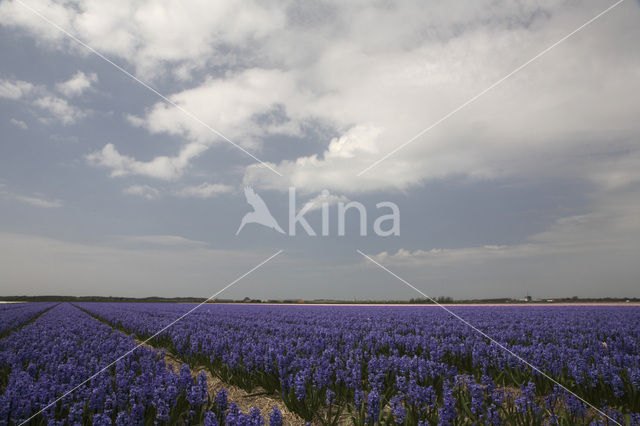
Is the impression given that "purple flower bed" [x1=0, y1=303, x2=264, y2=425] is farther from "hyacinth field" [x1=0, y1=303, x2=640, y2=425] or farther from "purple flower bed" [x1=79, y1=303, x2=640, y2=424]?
"purple flower bed" [x1=79, y1=303, x2=640, y2=424]

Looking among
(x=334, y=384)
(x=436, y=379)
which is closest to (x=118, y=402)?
(x=334, y=384)

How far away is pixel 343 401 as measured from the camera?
5.98 m

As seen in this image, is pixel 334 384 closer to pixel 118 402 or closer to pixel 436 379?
pixel 436 379

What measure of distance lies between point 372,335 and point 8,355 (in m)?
9.03

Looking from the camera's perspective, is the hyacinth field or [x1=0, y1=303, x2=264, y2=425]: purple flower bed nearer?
[x1=0, y1=303, x2=264, y2=425]: purple flower bed

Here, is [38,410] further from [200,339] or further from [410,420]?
[200,339]

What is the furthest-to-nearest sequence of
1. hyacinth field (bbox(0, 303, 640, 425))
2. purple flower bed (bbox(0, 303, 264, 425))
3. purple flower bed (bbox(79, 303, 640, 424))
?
purple flower bed (bbox(79, 303, 640, 424)), hyacinth field (bbox(0, 303, 640, 425)), purple flower bed (bbox(0, 303, 264, 425))

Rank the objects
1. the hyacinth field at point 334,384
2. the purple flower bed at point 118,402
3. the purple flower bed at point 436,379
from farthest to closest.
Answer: the purple flower bed at point 436,379 → the hyacinth field at point 334,384 → the purple flower bed at point 118,402

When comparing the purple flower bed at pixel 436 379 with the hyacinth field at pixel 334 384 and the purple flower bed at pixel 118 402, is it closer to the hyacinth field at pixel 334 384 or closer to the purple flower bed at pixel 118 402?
the hyacinth field at pixel 334 384

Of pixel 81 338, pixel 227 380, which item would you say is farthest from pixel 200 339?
pixel 81 338

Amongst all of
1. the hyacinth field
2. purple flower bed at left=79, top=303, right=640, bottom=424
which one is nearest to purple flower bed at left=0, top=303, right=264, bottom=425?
the hyacinth field

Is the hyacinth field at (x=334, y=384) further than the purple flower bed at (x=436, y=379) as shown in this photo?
No

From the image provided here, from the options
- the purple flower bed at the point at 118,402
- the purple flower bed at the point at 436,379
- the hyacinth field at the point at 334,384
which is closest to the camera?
the purple flower bed at the point at 118,402

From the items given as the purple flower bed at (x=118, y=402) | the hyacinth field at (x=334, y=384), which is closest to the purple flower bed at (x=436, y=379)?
the hyacinth field at (x=334, y=384)
